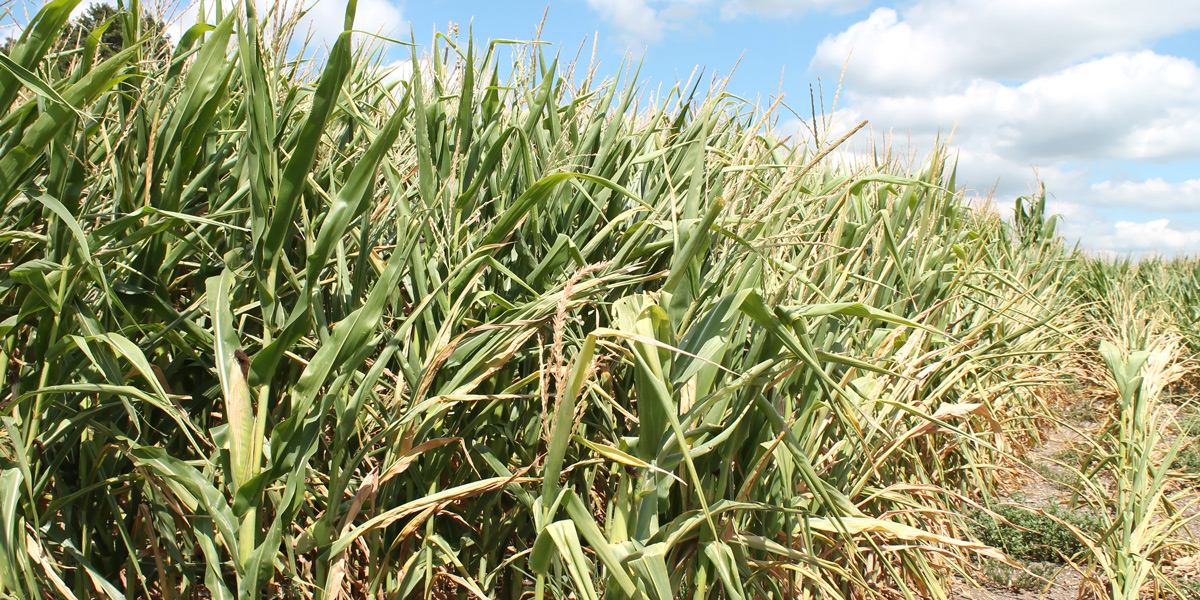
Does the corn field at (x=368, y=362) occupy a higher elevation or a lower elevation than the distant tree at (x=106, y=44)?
lower

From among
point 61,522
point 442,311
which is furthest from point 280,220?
point 61,522

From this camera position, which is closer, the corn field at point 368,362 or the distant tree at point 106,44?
the corn field at point 368,362

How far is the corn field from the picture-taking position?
103 cm

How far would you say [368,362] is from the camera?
4.42ft

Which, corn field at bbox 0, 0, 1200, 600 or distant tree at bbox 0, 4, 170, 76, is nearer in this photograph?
corn field at bbox 0, 0, 1200, 600

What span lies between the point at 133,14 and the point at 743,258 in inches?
47.9

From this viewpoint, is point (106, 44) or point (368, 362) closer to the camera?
point (368, 362)

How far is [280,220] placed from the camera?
1.04 meters

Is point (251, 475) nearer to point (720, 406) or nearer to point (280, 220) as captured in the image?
point (280, 220)

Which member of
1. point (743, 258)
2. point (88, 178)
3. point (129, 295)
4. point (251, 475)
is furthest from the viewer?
point (743, 258)

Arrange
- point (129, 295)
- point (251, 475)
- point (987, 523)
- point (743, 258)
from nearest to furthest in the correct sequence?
1. point (251, 475)
2. point (129, 295)
3. point (743, 258)
4. point (987, 523)

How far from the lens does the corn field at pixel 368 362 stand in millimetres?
1027

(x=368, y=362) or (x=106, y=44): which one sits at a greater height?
(x=106, y=44)

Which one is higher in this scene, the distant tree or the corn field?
the distant tree
